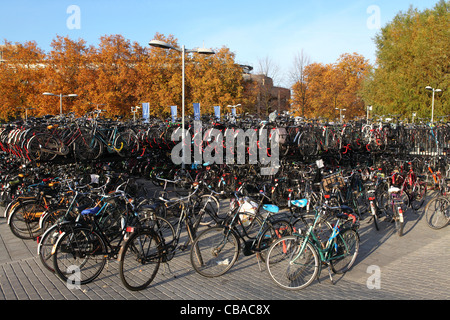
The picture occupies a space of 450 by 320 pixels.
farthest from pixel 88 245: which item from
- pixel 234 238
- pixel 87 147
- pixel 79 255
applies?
pixel 87 147

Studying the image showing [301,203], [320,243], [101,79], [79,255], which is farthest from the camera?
[101,79]

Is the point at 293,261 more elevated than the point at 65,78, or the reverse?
the point at 65,78

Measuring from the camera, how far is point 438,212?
7020 mm

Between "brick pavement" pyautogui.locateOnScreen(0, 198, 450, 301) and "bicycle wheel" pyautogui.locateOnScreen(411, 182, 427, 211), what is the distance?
2.98 meters

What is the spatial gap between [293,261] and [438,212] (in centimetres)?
447

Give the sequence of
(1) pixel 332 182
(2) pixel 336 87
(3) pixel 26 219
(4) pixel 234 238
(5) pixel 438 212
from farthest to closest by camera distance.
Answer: (2) pixel 336 87
(1) pixel 332 182
(5) pixel 438 212
(3) pixel 26 219
(4) pixel 234 238

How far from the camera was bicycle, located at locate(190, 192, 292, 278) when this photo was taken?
4.52 metres

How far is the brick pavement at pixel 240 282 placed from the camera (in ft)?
13.1

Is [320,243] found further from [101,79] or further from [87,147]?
[101,79]

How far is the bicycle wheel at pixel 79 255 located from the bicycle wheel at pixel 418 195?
7248 millimetres

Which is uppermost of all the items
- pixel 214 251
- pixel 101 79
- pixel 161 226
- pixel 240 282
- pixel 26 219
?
pixel 101 79

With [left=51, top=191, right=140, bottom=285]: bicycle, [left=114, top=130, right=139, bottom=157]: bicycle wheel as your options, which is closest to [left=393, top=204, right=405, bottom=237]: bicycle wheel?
[left=51, top=191, right=140, bottom=285]: bicycle

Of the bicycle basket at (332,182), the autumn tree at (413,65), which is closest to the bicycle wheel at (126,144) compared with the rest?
the bicycle basket at (332,182)
